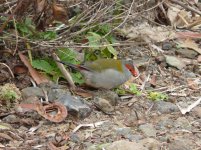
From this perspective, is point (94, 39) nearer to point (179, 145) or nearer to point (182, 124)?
point (182, 124)

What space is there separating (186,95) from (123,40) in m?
1.22

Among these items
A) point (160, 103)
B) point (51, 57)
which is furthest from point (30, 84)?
point (160, 103)

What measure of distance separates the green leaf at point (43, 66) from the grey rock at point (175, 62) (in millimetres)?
1369

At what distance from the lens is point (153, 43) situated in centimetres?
623

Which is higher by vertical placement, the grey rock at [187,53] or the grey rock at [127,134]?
the grey rock at [127,134]

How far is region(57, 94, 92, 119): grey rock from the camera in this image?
448 cm

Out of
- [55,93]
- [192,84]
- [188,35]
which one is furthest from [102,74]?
[188,35]

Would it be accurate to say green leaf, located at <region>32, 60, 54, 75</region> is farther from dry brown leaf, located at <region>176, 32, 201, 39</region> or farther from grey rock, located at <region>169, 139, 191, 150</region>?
dry brown leaf, located at <region>176, 32, 201, 39</region>

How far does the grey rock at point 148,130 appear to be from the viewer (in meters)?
4.40

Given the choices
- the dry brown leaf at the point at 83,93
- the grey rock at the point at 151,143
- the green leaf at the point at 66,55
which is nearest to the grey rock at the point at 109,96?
the dry brown leaf at the point at 83,93

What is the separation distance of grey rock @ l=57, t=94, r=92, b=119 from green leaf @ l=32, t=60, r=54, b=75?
1.48 ft

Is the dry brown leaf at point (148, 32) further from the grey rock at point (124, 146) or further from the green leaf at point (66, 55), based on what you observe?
the grey rock at point (124, 146)

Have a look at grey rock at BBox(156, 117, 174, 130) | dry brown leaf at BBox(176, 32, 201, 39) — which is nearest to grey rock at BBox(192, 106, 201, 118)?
grey rock at BBox(156, 117, 174, 130)

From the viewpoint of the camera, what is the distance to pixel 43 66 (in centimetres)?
501
